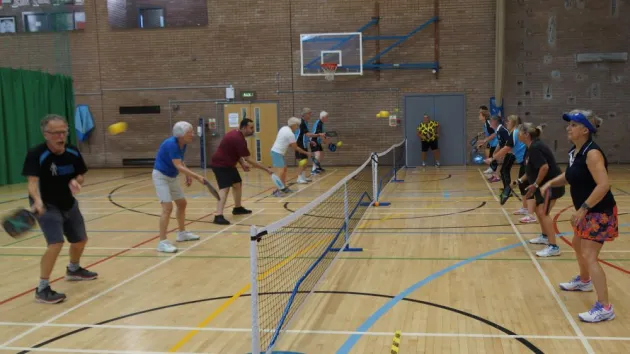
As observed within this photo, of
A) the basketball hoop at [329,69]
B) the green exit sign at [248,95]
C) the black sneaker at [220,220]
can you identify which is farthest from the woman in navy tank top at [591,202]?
the green exit sign at [248,95]

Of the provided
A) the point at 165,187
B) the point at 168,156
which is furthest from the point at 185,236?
the point at 168,156

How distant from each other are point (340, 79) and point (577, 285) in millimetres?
16404

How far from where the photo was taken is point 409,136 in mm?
22016

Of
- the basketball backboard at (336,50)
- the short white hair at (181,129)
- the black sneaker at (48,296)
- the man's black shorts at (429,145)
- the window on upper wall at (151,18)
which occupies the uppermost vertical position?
the window on upper wall at (151,18)

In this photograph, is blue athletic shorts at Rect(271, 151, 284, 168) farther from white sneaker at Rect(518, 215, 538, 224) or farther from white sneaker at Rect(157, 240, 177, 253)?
white sneaker at Rect(518, 215, 538, 224)

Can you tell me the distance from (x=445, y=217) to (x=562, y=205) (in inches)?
111

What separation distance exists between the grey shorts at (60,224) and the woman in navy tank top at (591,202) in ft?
16.8

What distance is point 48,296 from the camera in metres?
6.30

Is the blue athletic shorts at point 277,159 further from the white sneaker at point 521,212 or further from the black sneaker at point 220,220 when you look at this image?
the white sneaker at point 521,212

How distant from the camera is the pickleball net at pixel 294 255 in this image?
472 centimetres

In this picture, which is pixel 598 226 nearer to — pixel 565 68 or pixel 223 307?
pixel 223 307

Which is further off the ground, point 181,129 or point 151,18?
point 151,18

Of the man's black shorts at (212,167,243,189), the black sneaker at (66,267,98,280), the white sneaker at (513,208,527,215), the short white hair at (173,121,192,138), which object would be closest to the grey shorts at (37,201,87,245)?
the black sneaker at (66,267,98,280)

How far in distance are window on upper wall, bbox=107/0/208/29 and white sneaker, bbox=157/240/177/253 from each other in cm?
1568
